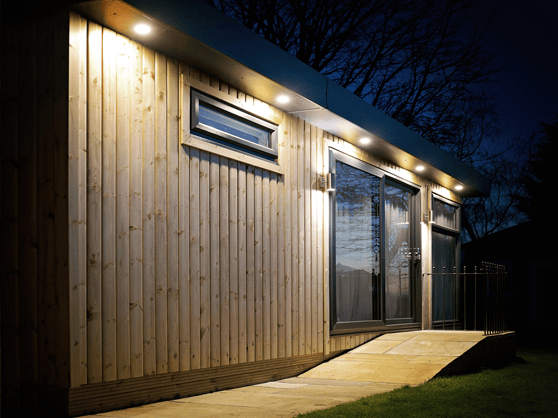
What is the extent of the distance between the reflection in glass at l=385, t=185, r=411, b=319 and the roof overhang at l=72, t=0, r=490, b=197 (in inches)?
41.3

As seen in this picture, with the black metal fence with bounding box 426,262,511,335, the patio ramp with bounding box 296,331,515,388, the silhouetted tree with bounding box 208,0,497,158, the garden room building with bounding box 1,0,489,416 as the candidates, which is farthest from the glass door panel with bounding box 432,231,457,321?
the silhouetted tree with bounding box 208,0,497,158

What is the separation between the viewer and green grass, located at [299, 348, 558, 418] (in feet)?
14.2

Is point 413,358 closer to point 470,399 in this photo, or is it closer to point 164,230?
point 470,399

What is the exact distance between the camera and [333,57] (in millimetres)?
16750

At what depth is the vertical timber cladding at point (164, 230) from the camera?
157 inches

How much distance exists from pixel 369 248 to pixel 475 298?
218 cm

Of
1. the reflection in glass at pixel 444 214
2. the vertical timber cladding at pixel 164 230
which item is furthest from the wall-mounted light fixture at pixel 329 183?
the reflection in glass at pixel 444 214

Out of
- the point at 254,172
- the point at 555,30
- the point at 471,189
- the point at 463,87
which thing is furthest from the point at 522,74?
the point at 254,172

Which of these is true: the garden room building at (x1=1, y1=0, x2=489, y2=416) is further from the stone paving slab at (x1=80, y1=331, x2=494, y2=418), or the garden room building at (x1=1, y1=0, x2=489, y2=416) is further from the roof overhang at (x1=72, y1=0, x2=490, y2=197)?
the stone paving slab at (x1=80, y1=331, x2=494, y2=418)
